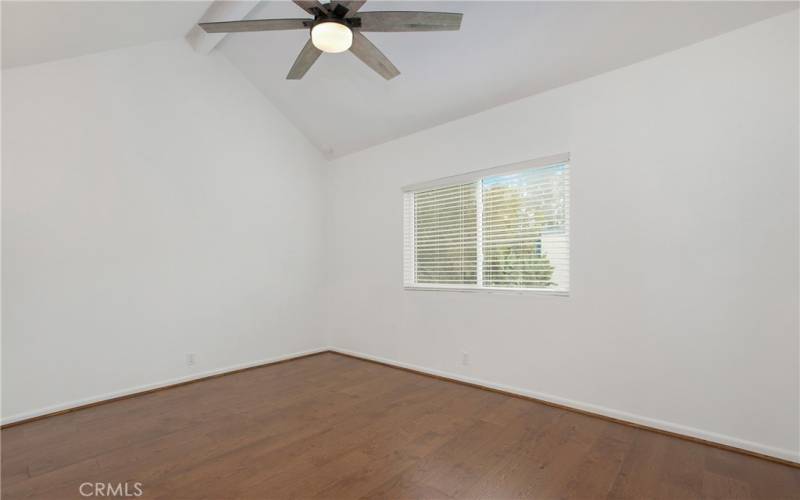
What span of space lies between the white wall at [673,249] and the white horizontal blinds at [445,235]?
1.18 feet

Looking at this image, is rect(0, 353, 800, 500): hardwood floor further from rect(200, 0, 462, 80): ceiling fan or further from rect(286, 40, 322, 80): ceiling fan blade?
rect(286, 40, 322, 80): ceiling fan blade

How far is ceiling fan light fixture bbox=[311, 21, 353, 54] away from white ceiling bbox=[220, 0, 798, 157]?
960 mm

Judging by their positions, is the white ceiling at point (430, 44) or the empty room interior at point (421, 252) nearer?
the empty room interior at point (421, 252)

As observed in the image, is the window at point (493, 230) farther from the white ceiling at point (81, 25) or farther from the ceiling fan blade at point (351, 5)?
the white ceiling at point (81, 25)

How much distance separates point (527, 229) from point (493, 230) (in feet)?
1.22

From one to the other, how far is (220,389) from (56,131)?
2.62 m

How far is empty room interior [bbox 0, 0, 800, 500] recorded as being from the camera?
2248mm

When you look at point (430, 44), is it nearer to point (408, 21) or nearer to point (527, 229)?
point (408, 21)

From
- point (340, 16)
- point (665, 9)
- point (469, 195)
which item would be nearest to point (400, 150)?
point (469, 195)

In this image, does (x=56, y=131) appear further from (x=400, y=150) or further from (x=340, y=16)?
(x=400, y=150)

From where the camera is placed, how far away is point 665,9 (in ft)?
7.93

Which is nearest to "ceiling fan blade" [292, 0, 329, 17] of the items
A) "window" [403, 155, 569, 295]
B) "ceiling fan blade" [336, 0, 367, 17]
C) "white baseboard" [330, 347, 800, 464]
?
"ceiling fan blade" [336, 0, 367, 17]

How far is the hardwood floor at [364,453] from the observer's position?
1954 mm

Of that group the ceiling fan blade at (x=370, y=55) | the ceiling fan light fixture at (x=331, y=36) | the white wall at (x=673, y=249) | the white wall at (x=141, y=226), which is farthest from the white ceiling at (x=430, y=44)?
the ceiling fan light fixture at (x=331, y=36)
